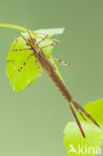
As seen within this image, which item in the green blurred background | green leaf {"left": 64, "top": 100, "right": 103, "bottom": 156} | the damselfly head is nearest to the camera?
green leaf {"left": 64, "top": 100, "right": 103, "bottom": 156}

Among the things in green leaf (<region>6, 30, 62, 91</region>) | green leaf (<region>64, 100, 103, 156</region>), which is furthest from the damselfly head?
green leaf (<region>64, 100, 103, 156</region>)

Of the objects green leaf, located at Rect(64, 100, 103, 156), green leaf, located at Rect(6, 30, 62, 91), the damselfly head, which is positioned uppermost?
the damselfly head

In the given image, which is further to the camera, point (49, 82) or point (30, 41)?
point (49, 82)

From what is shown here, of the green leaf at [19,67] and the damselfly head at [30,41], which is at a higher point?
the damselfly head at [30,41]

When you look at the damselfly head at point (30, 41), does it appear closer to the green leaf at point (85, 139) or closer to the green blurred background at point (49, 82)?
the green leaf at point (85, 139)

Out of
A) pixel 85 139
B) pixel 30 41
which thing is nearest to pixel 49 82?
pixel 30 41

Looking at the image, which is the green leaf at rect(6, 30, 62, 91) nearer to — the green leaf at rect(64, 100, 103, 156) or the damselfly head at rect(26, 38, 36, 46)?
the damselfly head at rect(26, 38, 36, 46)

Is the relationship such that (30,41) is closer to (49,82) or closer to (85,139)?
(85,139)

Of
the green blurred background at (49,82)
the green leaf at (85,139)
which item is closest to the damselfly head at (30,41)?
the green leaf at (85,139)
